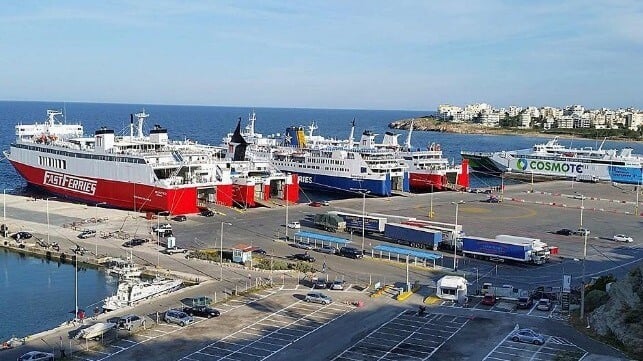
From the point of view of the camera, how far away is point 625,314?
95.3ft

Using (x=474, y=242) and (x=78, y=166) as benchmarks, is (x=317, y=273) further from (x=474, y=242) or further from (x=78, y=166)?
(x=78, y=166)

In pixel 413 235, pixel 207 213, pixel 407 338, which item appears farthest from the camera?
pixel 207 213

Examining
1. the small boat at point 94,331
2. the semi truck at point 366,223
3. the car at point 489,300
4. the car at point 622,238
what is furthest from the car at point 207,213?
the car at point 622,238

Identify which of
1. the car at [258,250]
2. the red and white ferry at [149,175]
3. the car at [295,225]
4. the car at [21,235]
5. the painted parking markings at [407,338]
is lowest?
the car at [21,235]

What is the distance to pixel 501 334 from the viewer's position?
1179 inches

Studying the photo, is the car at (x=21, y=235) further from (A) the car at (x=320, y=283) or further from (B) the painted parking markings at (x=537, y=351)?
(B) the painted parking markings at (x=537, y=351)

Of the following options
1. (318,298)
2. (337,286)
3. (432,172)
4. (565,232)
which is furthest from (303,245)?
(432,172)

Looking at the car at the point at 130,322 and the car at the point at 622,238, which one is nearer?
the car at the point at 130,322

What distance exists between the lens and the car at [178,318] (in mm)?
30578

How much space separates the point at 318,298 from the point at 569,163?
8796 centimetres

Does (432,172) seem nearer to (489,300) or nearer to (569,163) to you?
(569,163)

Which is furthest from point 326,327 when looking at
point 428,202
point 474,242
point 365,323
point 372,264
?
point 428,202

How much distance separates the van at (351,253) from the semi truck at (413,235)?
192 inches

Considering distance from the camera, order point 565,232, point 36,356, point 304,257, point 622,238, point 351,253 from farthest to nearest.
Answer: point 565,232 < point 622,238 < point 351,253 < point 304,257 < point 36,356
